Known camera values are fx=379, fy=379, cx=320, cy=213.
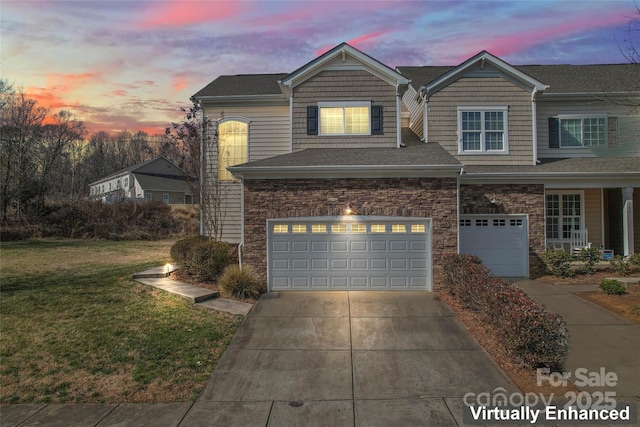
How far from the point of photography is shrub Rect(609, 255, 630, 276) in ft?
42.3

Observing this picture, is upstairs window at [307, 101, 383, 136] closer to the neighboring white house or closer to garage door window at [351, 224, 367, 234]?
garage door window at [351, 224, 367, 234]

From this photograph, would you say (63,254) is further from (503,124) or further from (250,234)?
(503,124)

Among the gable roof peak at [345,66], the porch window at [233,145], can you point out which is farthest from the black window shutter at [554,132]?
the porch window at [233,145]

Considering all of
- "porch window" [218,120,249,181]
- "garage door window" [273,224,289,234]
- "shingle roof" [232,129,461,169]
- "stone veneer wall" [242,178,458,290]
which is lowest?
"garage door window" [273,224,289,234]

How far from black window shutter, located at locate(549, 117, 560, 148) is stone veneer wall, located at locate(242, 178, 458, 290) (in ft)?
23.1

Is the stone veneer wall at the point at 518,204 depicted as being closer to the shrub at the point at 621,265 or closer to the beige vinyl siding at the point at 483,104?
the beige vinyl siding at the point at 483,104

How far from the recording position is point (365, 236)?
11227 mm

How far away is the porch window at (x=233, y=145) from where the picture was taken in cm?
1560

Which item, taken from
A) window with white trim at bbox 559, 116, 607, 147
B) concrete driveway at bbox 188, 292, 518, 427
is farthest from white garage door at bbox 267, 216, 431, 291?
window with white trim at bbox 559, 116, 607, 147

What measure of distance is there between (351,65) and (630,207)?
1131 centimetres

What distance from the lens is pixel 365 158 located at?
39.0 feet

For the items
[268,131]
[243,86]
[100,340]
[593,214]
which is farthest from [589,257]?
[100,340]

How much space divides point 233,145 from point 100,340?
9.80m

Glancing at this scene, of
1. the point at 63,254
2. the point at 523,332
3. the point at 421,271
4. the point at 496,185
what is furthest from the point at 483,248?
Result: the point at 63,254
